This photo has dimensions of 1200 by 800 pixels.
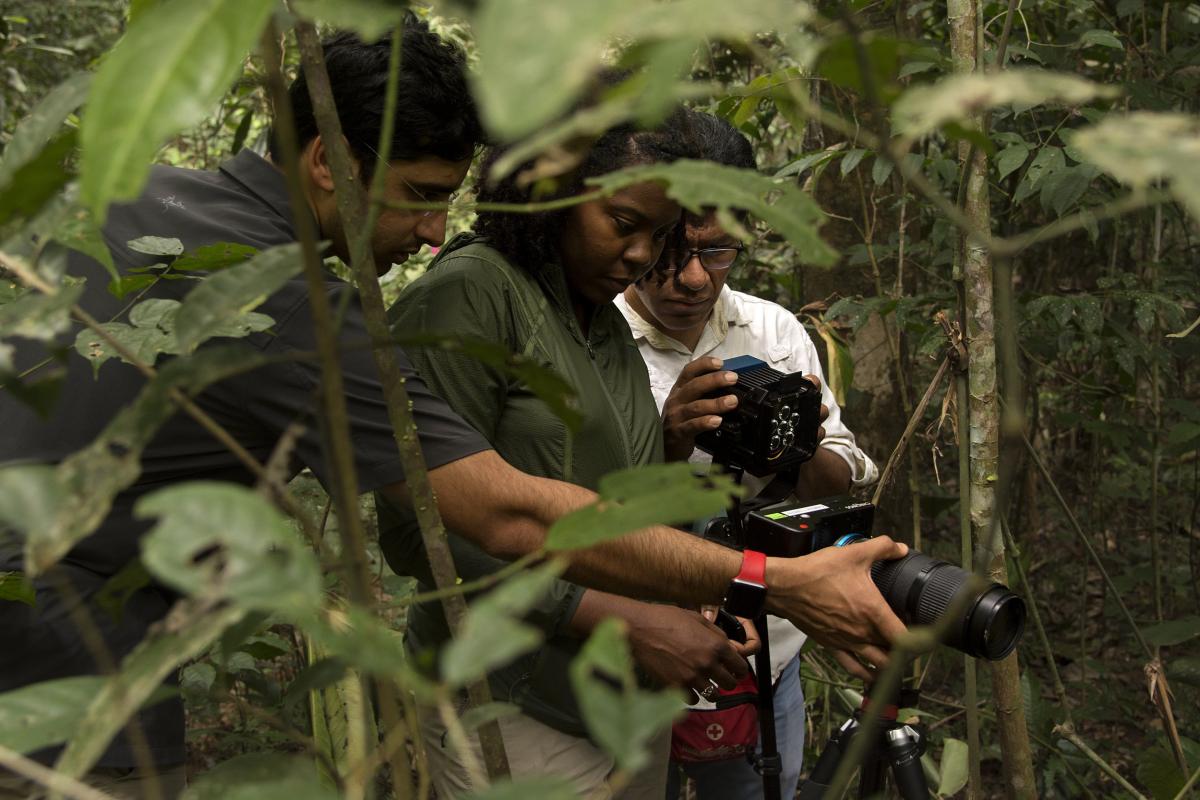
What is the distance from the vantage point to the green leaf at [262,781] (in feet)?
1.28

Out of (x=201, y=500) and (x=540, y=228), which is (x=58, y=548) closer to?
(x=201, y=500)

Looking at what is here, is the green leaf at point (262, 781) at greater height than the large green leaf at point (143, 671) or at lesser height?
lesser

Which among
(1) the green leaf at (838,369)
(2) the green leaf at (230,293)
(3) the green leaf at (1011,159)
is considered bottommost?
(1) the green leaf at (838,369)

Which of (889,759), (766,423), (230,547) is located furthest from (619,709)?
(766,423)

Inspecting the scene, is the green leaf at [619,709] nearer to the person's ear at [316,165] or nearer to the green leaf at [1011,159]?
the person's ear at [316,165]

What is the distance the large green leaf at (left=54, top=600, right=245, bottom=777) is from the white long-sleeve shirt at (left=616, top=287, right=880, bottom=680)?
1.74 meters

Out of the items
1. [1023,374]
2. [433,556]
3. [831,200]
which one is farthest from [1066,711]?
[433,556]

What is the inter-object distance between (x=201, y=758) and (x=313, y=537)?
2.70 meters

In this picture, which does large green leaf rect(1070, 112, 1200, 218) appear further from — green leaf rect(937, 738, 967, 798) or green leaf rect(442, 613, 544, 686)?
green leaf rect(937, 738, 967, 798)

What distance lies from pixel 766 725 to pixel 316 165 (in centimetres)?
101

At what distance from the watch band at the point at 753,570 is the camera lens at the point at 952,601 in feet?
0.58

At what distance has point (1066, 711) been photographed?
2242mm

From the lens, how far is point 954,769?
1851 mm

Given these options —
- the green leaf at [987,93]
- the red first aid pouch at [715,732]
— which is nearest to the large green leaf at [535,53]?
the green leaf at [987,93]
